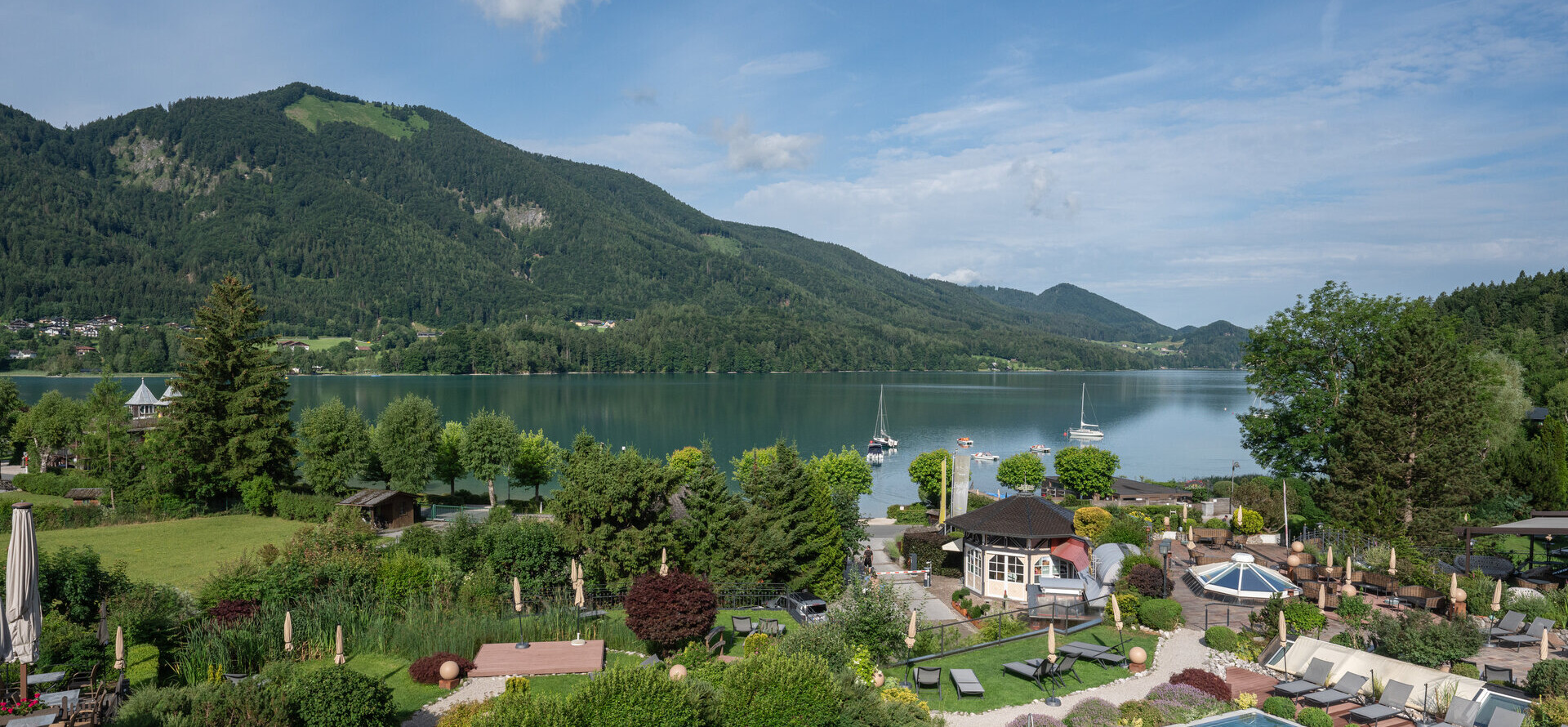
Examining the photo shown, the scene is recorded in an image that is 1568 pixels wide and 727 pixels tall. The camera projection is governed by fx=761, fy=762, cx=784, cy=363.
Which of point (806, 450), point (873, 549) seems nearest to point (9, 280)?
point (806, 450)

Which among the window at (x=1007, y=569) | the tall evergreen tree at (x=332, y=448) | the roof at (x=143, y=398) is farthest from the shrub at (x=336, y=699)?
the roof at (x=143, y=398)

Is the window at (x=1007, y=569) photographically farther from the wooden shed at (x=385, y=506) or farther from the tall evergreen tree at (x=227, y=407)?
the tall evergreen tree at (x=227, y=407)

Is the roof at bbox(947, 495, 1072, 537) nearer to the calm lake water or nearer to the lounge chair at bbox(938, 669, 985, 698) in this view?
the lounge chair at bbox(938, 669, 985, 698)

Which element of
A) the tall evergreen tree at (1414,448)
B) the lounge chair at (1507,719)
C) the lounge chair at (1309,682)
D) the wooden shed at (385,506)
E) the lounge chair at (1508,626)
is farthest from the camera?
the wooden shed at (385,506)

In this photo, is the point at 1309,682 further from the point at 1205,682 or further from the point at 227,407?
the point at 227,407

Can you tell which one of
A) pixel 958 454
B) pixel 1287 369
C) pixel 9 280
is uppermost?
pixel 9 280

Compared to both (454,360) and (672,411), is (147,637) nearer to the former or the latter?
(672,411)
